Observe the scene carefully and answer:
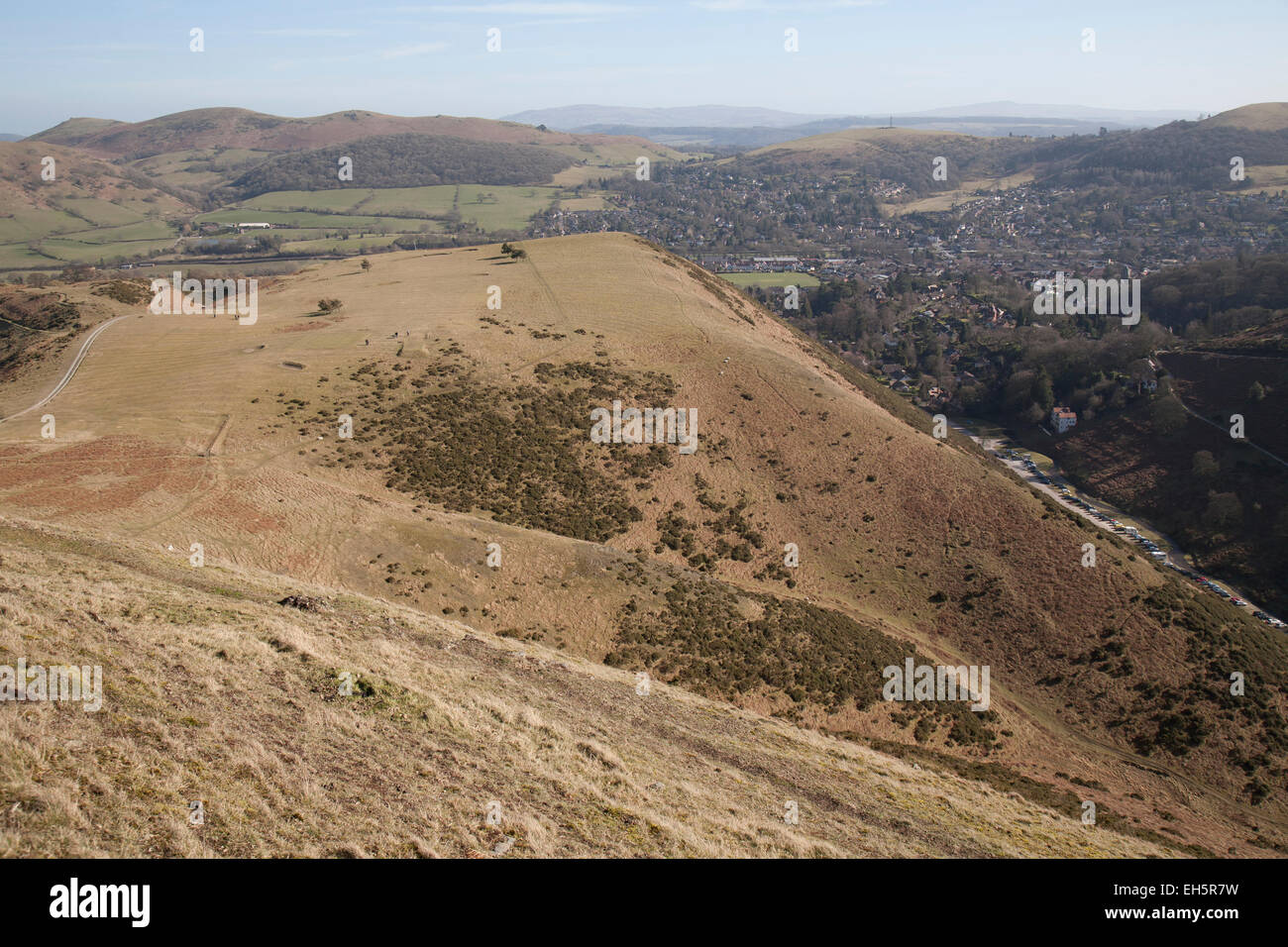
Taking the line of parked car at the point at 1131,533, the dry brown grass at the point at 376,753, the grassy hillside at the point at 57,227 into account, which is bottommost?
the line of parked car at the point at 1131,533

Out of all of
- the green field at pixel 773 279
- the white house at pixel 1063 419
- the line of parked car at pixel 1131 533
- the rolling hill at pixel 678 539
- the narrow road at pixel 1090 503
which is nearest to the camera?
the rolling hill at pixel 678 539

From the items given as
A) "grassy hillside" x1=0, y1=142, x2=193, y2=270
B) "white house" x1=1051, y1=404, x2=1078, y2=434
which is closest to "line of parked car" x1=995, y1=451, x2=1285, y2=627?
"white house" x1=1051, y1=404, x2=1078, y2=434

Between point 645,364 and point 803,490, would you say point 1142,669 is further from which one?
point 645,364

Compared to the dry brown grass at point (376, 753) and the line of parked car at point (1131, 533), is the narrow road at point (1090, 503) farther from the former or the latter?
the dry brown grass at point (376, 753)

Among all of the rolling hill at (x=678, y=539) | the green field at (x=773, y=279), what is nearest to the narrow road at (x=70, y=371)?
the rolling hill at (x=678, y=539)

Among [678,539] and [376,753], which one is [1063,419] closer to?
[678,539]

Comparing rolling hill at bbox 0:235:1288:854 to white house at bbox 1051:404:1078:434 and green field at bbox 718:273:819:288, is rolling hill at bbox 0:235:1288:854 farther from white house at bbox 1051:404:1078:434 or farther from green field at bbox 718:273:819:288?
green field at bbox 718:273:819:288
